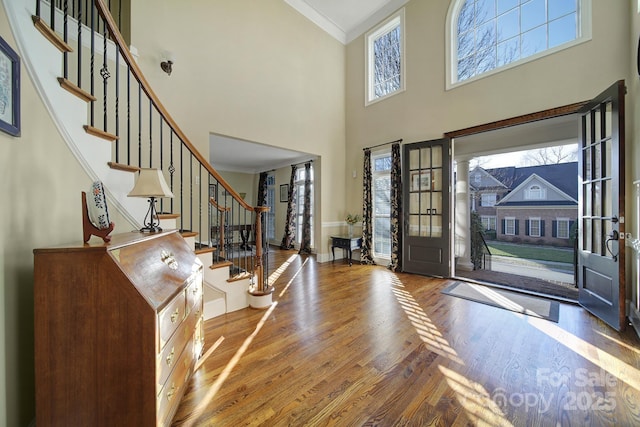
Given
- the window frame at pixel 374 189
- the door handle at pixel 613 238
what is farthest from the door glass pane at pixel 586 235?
the window frame at pixel 374 189

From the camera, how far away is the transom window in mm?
4680

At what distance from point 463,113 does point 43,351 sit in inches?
195

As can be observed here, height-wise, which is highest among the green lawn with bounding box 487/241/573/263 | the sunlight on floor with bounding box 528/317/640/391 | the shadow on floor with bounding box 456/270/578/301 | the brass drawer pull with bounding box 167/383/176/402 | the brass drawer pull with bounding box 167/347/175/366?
the brass drawer pull with bounding box 167/347/175/366

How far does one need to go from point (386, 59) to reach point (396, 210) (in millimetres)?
3181

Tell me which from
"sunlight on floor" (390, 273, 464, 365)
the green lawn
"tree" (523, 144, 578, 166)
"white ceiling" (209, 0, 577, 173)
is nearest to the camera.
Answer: "sunlight on floor" (390, 273, 464, 365)

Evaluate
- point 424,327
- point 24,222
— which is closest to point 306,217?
point 424,327

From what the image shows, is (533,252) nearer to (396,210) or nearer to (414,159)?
(396,210)

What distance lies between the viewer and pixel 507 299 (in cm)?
303

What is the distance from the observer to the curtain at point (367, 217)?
5.03m

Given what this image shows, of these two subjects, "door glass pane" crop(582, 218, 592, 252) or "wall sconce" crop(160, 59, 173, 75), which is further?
"wall sconce" crop(160, 59, 173, 75)

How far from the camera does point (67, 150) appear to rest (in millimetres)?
1386

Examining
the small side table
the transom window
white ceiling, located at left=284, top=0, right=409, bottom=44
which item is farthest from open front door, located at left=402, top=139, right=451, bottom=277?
white ceiling, located at left=284, top=0, right=409, bottom=44

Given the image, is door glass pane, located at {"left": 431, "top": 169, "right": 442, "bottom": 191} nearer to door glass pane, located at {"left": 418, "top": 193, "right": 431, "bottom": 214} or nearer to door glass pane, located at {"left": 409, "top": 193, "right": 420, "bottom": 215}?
door glass pane, located at {"left": 418, "top": 193, "right": 431, "bottom": 214}

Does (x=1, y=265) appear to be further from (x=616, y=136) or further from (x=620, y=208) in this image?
(x=616, y=136)
